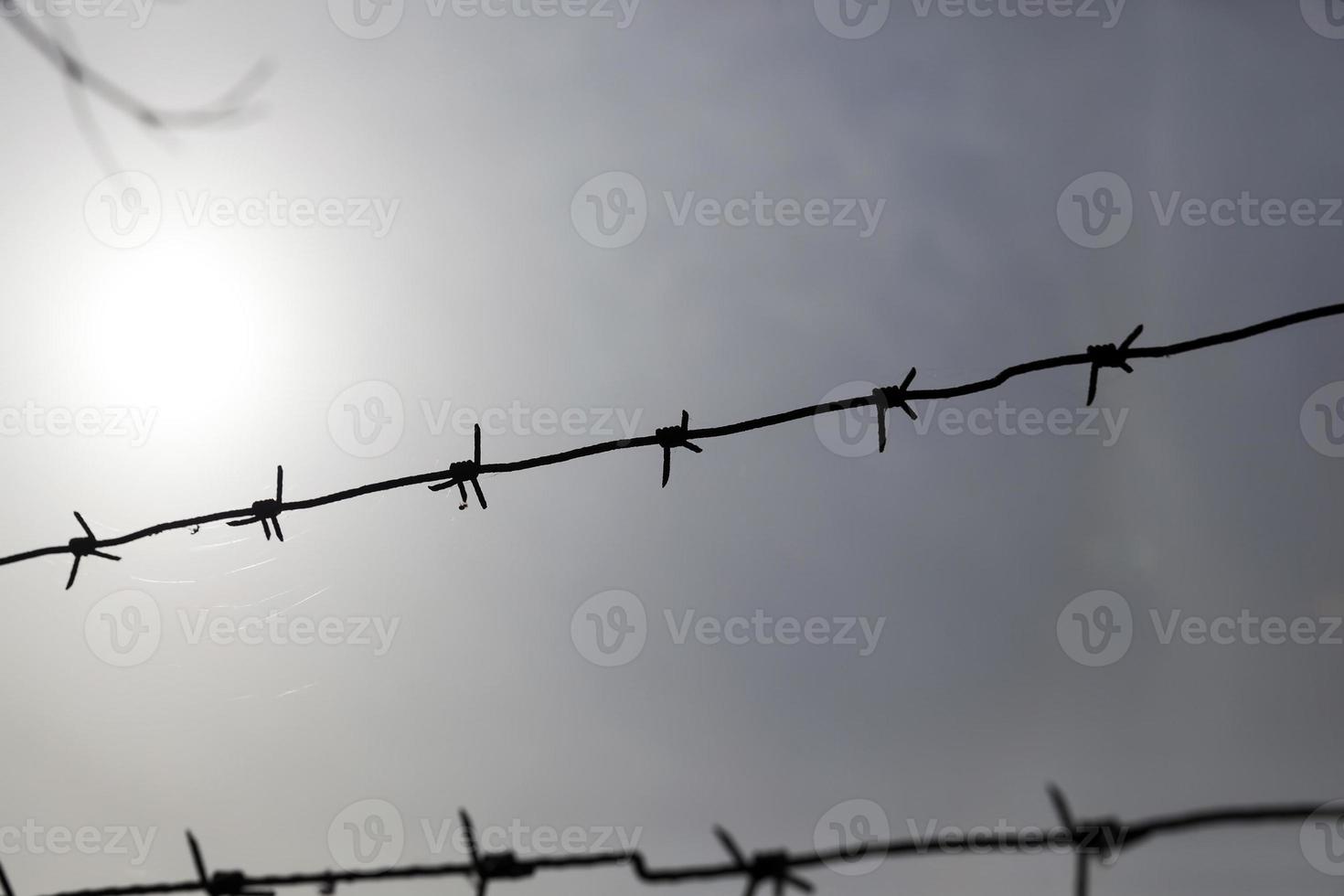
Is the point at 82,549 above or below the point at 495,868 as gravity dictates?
above

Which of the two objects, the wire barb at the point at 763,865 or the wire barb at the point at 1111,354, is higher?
the wire barb at the point at 1111,354

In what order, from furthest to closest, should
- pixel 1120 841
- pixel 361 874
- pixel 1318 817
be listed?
pixel 361 874 < pixel 1120 841 < pixel 1318 817

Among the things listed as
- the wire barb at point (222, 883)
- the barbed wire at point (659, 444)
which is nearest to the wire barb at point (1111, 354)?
the barbed wire at point (659, 444)

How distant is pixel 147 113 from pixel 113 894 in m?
2.10

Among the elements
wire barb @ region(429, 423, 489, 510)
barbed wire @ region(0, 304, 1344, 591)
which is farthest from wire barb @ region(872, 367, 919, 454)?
wire barb @ region(429, 423, 489, 510)

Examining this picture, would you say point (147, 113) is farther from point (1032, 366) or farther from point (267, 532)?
point (1032, 366)

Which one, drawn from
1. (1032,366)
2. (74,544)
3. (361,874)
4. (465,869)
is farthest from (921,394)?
(74,544)

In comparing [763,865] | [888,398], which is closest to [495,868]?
[763,865]

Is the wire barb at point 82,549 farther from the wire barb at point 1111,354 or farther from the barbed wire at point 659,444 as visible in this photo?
the wire barb at point 1111,354

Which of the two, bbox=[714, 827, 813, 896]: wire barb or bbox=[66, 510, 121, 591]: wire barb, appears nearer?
bbox=[714, 827, 813, 896]: wire barb

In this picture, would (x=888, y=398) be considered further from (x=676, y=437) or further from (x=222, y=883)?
(x=222, y=883)

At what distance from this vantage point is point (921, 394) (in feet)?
8.98

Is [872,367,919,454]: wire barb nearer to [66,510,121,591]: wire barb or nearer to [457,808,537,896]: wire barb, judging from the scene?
[457,808,537,896]: wire barb

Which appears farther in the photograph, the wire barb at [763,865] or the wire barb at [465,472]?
the wire barb at [465,472]
